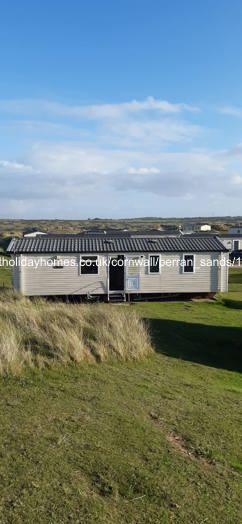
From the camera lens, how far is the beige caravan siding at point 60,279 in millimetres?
25344

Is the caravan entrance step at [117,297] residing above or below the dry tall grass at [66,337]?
below

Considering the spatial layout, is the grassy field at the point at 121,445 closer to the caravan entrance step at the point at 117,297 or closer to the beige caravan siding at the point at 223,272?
the caravan entrance step at the point at 117,297

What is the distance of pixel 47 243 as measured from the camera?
2577cm

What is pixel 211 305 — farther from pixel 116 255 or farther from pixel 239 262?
pixel 239 262

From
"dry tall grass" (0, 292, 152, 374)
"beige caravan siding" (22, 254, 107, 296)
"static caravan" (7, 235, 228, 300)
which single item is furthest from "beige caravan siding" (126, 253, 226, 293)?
"dry tall grass" (0, 292, 152, 374)

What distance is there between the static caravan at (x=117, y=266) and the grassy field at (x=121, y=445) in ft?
46.1

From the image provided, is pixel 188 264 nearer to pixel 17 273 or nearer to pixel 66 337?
pixel 17 273

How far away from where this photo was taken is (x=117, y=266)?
2617 centimetres

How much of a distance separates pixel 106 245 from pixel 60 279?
2999 mm

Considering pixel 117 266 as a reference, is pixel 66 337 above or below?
below

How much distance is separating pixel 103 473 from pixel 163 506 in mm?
900

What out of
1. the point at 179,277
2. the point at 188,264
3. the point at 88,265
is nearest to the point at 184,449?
the point at 88,265

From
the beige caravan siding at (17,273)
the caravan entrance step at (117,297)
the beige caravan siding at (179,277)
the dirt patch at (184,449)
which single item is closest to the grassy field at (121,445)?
the dirt patch at (184,449)

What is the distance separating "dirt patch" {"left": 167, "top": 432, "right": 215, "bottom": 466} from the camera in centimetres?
665
